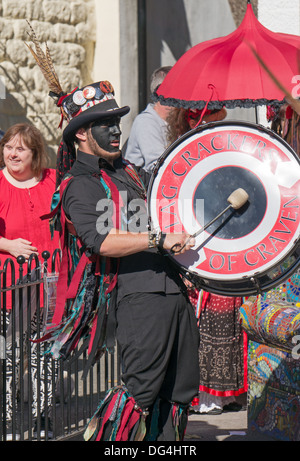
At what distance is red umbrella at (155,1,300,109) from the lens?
4984mm

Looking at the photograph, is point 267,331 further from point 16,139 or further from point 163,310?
point 16,139

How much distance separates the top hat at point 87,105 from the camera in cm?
441

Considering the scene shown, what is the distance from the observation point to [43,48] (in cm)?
900

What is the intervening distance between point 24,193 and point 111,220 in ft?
5.98

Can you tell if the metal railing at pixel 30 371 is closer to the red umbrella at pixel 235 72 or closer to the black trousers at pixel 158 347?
the black trousers at pixel 158 347

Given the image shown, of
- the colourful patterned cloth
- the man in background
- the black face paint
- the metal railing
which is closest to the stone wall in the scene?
the man in background

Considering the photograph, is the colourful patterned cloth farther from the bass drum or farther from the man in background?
the man in background

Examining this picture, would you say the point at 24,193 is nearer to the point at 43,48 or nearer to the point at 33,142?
the point at 33,142

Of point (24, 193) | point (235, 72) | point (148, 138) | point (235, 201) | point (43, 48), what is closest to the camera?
point (235, 201)

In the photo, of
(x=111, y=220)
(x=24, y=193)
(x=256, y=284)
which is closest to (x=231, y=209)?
(x=256, y=284)

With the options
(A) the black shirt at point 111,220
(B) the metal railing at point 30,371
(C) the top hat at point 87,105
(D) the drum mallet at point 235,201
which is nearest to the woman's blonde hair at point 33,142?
(B) the metal railing at point 30,371

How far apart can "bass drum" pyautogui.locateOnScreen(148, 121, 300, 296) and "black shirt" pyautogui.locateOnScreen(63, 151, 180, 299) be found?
15cm
